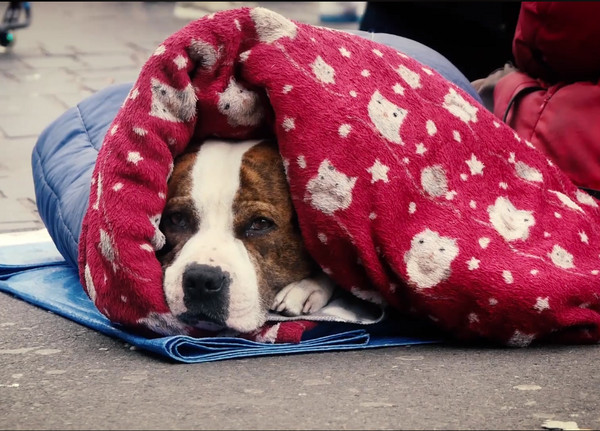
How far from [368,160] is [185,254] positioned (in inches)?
20.9

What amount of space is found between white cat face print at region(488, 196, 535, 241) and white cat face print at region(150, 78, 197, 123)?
33.9 inches

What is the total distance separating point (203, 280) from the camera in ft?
8.45

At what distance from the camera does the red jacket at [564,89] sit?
3.23 m

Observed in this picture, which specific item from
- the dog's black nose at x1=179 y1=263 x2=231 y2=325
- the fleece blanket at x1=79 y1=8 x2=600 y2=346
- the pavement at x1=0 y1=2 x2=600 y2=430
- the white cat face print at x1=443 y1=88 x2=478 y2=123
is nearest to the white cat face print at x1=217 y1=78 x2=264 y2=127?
the fleece blanket at x1=79 y1=8 x2=600 y2=346

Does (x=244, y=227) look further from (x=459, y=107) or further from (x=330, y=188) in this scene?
(x=459, y=107)

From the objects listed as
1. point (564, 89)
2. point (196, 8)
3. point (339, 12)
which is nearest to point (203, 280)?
point (564, 89)

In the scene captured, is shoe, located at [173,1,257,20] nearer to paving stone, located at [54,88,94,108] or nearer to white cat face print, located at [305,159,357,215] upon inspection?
paving stone, located at [54,88,94,108]

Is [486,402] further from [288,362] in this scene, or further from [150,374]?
[150,374]

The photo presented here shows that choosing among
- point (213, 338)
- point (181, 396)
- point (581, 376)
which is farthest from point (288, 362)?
point (581, 376)

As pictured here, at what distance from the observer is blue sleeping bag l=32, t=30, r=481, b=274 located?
10.8 ft

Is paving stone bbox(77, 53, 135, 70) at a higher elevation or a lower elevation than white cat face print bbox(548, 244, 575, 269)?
lower

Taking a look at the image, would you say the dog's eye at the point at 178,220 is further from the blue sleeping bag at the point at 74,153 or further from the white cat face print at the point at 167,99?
the blue sleeping bag at the point at 74,153

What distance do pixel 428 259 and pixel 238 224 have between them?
0.51m

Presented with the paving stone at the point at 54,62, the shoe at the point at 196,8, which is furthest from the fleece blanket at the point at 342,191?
the shoe at the point at 196,8
